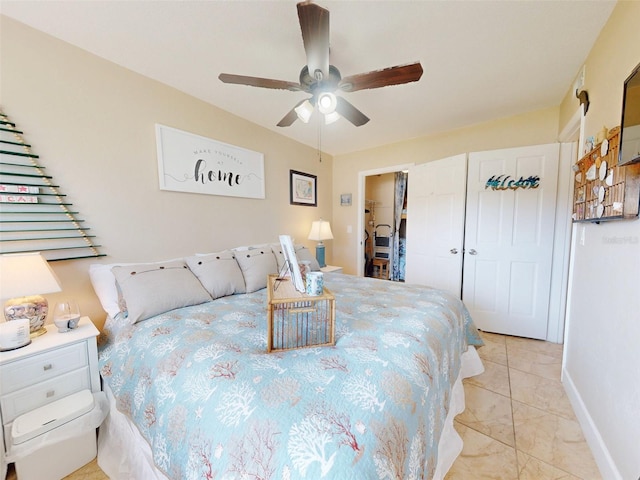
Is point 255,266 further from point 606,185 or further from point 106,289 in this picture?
point 606,185

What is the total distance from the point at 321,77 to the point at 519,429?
7.92ft

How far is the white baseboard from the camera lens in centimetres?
118

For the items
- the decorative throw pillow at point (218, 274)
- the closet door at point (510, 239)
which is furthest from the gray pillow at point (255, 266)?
the closet door at point (510, 239)

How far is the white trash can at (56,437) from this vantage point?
1146 millimetres

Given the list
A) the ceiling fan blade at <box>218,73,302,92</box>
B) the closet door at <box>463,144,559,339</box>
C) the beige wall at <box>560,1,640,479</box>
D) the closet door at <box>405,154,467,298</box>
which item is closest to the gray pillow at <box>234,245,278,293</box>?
the ceiling fan blade at <box>218,73,302,92</box>

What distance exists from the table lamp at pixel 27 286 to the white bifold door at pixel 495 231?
3394 millimetres

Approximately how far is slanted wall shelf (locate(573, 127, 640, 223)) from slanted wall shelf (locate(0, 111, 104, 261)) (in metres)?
3.08

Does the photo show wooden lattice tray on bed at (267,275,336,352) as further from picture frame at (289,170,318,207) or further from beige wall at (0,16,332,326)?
picture frame at (289,170,318,207)

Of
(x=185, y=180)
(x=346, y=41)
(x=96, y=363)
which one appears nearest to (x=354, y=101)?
(x=346, y=41)

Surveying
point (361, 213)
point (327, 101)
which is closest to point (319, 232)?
point (361, 213)

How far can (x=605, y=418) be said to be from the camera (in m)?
1.28

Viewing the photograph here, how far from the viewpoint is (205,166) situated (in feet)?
7.88

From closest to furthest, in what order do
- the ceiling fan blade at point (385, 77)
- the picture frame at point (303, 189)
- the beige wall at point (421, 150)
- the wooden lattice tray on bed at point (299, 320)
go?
the wooden lattice tray on bed at point (299, 320)
the ceiling fan blade at point (385, 77)
the beige wall at point (421, 150)
the picture frame at point (303, 189)

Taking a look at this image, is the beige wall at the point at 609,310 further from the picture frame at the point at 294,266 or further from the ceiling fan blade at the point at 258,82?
the ceiling fan blade at the point at 258,82
